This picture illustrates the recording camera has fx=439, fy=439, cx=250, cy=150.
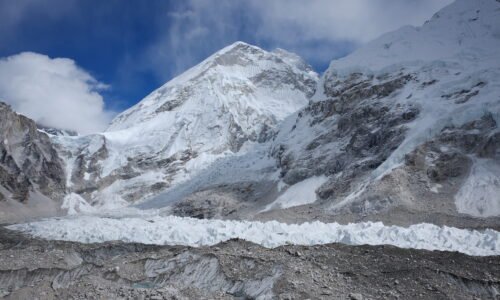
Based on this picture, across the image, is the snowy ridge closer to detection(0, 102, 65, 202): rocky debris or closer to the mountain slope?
the mountain slope

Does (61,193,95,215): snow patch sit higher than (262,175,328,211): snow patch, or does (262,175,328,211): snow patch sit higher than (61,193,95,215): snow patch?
(61,193,95,215): snow patch

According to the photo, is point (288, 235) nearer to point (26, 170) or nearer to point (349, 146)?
point (349, 146)

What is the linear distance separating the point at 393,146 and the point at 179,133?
97.3 m

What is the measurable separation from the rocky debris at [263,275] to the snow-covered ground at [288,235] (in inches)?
205

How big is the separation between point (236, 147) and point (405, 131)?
270 ft

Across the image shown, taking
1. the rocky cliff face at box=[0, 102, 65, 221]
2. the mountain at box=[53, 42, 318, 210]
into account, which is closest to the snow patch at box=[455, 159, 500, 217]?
the rocky cliff face at box=[0, 102, 65, 221]

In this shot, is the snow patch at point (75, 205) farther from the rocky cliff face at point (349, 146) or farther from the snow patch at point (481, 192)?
the snow patch at point (481, 192)

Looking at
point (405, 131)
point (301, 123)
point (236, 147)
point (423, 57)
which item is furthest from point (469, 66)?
point (236, 147)

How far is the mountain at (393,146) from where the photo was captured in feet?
180

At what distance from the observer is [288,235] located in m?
34.7

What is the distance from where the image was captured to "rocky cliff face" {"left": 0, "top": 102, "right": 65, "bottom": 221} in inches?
3848

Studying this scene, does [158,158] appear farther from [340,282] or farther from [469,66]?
[340,282]

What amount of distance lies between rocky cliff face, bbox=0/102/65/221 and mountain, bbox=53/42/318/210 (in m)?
6.88

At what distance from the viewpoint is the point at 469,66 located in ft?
261
